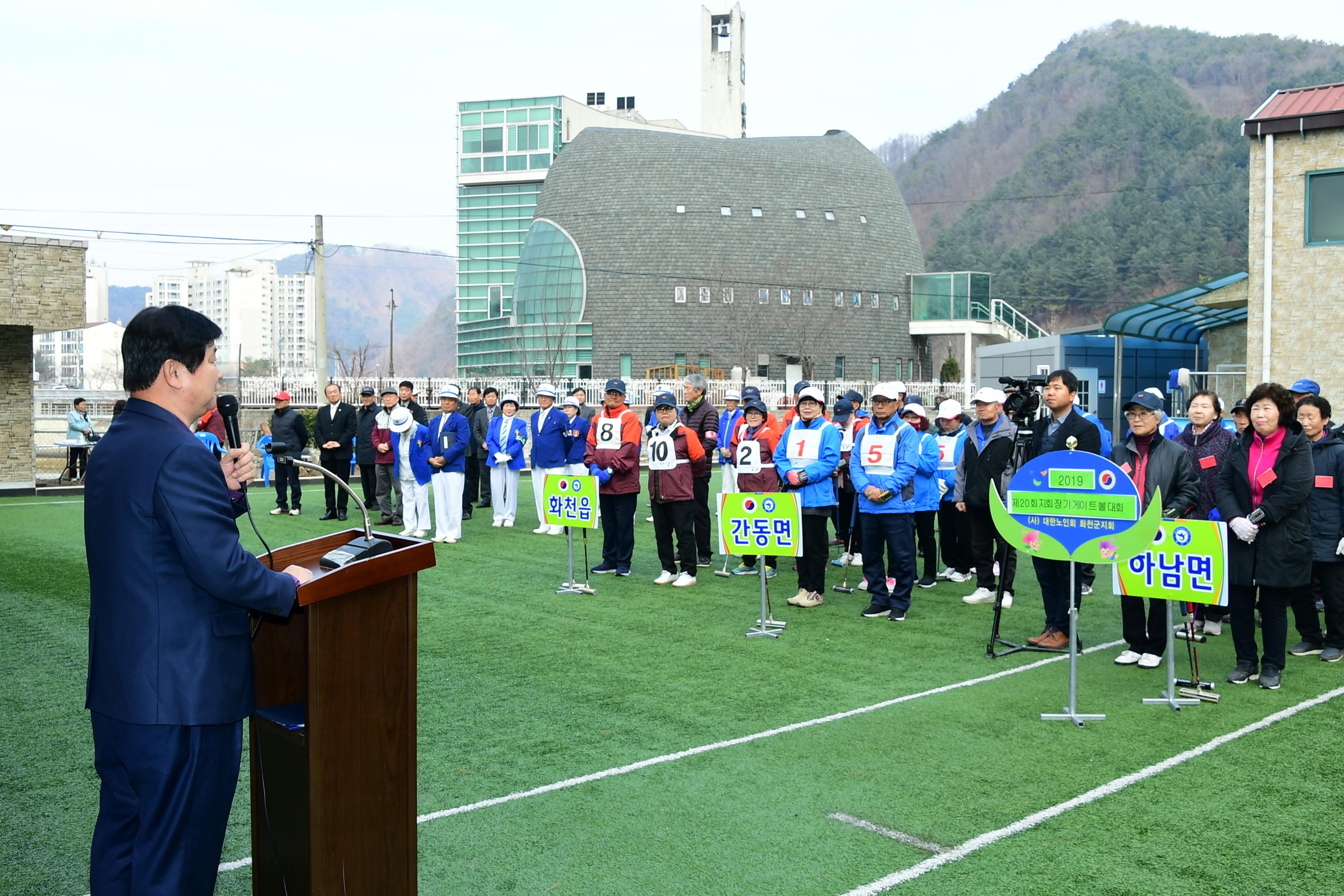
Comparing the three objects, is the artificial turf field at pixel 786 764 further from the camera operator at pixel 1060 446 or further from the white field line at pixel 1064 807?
the camera operator at pixel 1060 446

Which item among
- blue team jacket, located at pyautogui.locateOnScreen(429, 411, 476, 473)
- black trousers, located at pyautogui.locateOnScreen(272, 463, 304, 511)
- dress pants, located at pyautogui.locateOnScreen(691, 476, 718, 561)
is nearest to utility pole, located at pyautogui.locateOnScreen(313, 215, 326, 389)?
black trousers, located at pyautogui.locateOnScreen(272, 463, 304, 511)

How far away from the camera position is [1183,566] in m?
6.19

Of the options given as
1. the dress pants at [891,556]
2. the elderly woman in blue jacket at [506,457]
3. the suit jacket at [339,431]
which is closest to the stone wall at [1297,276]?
the dress pants at [891,556]

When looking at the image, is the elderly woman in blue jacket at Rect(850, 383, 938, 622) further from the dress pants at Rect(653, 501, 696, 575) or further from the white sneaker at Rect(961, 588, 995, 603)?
the dress pants at Rect(653, 501, 696, 575)

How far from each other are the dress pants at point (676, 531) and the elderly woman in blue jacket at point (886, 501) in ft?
6.83

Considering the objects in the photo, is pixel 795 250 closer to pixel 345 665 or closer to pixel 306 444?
pixel 306 444

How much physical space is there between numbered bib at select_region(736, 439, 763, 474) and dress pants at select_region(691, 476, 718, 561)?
2206mm

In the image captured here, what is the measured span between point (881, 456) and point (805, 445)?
781mm

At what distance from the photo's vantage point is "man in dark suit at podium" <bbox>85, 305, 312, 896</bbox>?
2.62 m

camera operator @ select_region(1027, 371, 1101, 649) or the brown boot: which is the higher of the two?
camera operator @ select_region(1027, 371, 1101, 649)

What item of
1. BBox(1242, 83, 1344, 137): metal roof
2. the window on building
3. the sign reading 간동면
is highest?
BBox(1242, 83, 1344, 137): metal roof

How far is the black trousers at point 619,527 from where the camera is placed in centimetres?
1113

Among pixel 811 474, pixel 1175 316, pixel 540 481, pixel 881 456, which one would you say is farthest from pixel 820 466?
pixel 1175 316

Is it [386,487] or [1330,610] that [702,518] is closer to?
[386,487]
